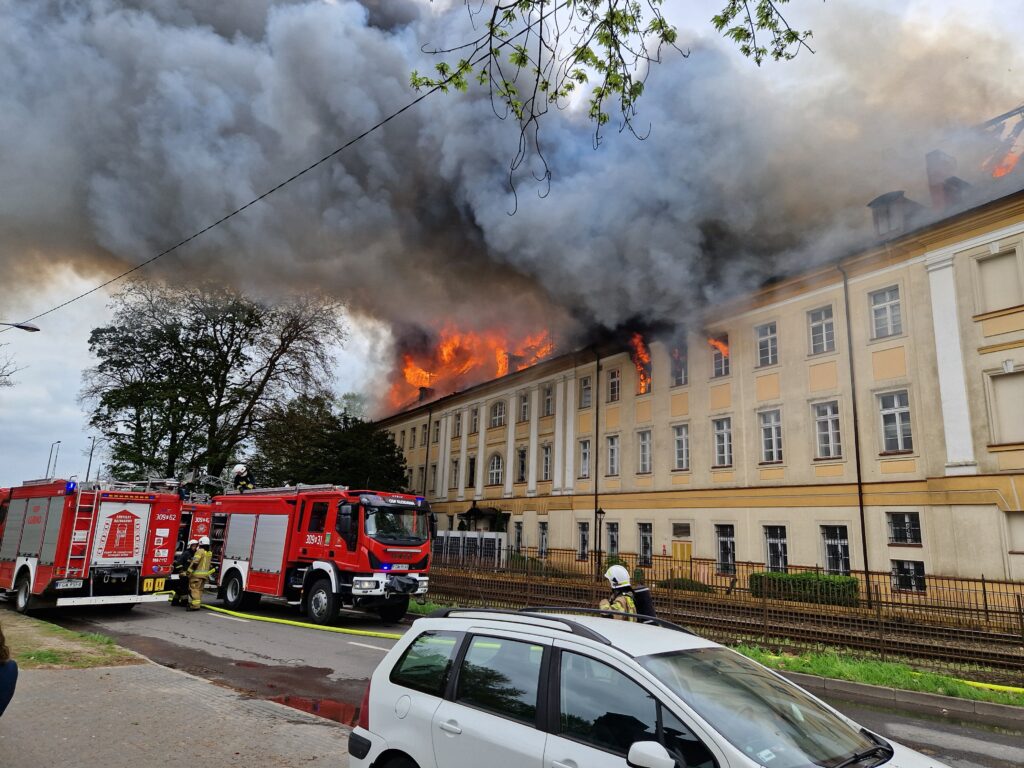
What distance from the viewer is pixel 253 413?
29.9 m

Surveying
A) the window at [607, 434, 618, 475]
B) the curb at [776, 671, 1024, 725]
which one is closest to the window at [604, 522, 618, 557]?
the window at [607, 434, 618, 475]

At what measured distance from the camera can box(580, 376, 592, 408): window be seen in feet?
99.7

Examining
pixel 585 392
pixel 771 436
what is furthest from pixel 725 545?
pixel 585 392

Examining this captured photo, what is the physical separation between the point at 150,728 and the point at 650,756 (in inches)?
185

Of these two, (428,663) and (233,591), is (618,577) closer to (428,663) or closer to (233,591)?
(428,663)

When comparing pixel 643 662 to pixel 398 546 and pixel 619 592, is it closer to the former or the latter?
pixel 619 592

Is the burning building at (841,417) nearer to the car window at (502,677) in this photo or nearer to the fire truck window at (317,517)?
the fire truck window at (317,517)

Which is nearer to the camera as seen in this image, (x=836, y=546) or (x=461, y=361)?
(x=836, y=546)

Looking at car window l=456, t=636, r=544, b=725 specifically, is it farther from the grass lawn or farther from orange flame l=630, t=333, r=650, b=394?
orange flame l=630, t=333, r=650, b=394

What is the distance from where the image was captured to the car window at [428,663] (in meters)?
3.52

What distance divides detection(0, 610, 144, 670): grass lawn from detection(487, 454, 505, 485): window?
26.2 meters

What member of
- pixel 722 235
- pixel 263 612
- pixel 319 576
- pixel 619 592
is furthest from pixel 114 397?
pixel 619 592

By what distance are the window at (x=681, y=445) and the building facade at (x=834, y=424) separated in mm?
86

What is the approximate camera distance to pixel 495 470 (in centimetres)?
3672
